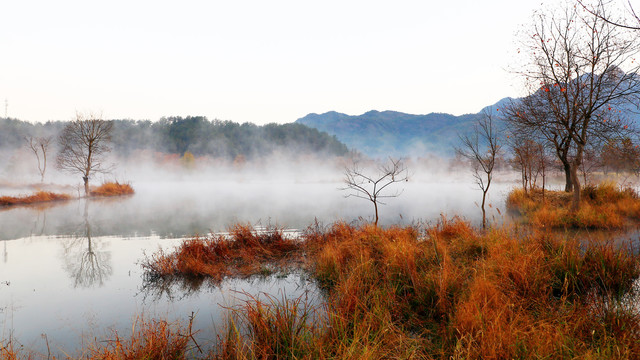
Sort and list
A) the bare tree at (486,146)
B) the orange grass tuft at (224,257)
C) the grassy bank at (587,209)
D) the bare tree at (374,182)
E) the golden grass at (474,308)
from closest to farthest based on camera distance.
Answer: the golden grass at (474,308)
the orange grass tuft at (224,257)
the bare tree at (374,182)
the bare tree at (486,146)
the grassy bank at (587,209)

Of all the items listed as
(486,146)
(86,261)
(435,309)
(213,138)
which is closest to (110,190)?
(86,261)

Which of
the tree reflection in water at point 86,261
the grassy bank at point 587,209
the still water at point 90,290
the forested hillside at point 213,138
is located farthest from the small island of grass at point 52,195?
the forested hillside at point 213,138

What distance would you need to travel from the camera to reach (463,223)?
8.38 m

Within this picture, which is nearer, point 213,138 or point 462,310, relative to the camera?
point 462,310

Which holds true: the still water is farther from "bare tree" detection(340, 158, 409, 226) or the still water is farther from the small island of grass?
the small island of grass

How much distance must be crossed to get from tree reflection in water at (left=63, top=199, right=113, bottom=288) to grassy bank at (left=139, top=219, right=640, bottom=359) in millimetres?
1812

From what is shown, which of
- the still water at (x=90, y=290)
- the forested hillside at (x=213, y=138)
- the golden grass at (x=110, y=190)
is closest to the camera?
the still water at (x=90, y=290)

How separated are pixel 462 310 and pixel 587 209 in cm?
1086

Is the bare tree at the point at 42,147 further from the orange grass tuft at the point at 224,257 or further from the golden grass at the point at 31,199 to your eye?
the orange grass tuft at the point at 224,257

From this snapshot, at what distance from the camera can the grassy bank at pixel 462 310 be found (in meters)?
2.79

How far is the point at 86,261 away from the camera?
816 cm

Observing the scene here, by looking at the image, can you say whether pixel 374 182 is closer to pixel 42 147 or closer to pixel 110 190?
pixel 110 190

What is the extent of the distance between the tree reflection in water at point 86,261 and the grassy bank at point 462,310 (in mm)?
1812

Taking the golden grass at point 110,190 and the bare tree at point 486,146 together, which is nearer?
the bare tree at point 486,146
